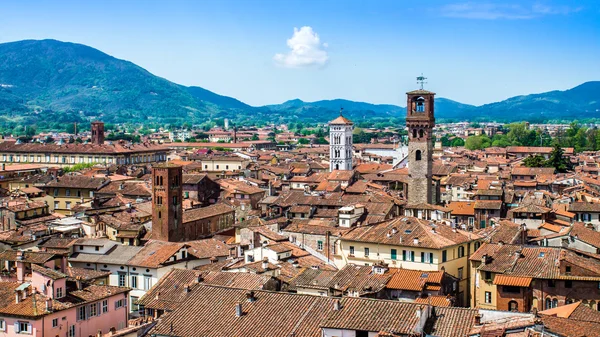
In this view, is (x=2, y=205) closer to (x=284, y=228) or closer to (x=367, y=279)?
(x=284, y=228)

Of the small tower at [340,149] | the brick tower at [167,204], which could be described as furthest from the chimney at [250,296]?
the small tower at [340,149]

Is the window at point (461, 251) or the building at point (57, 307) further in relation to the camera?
the window at point (461, 251)

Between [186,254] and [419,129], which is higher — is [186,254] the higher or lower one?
the lower one

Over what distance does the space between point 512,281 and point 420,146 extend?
115ft

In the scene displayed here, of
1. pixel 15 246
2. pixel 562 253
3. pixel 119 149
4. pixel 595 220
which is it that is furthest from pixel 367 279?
pixel 119 149

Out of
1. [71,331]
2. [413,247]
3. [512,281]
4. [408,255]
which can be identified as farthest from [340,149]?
[71,331]

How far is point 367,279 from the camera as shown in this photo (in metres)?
38.0

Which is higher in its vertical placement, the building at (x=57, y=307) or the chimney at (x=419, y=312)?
the chimney at (x=419, y=312)

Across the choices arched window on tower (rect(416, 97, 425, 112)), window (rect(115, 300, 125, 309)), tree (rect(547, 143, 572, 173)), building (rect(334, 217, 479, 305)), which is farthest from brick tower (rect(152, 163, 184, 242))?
tree (rect(547, 143, 572, 173))

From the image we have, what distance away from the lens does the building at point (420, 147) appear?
Result: 7038 centimetres

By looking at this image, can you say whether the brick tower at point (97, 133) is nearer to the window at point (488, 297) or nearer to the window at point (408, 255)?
the window at point (408, 255)

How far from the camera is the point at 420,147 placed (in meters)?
71.1

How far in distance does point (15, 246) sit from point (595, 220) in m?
43.7

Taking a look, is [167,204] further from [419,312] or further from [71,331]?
[419,312]
